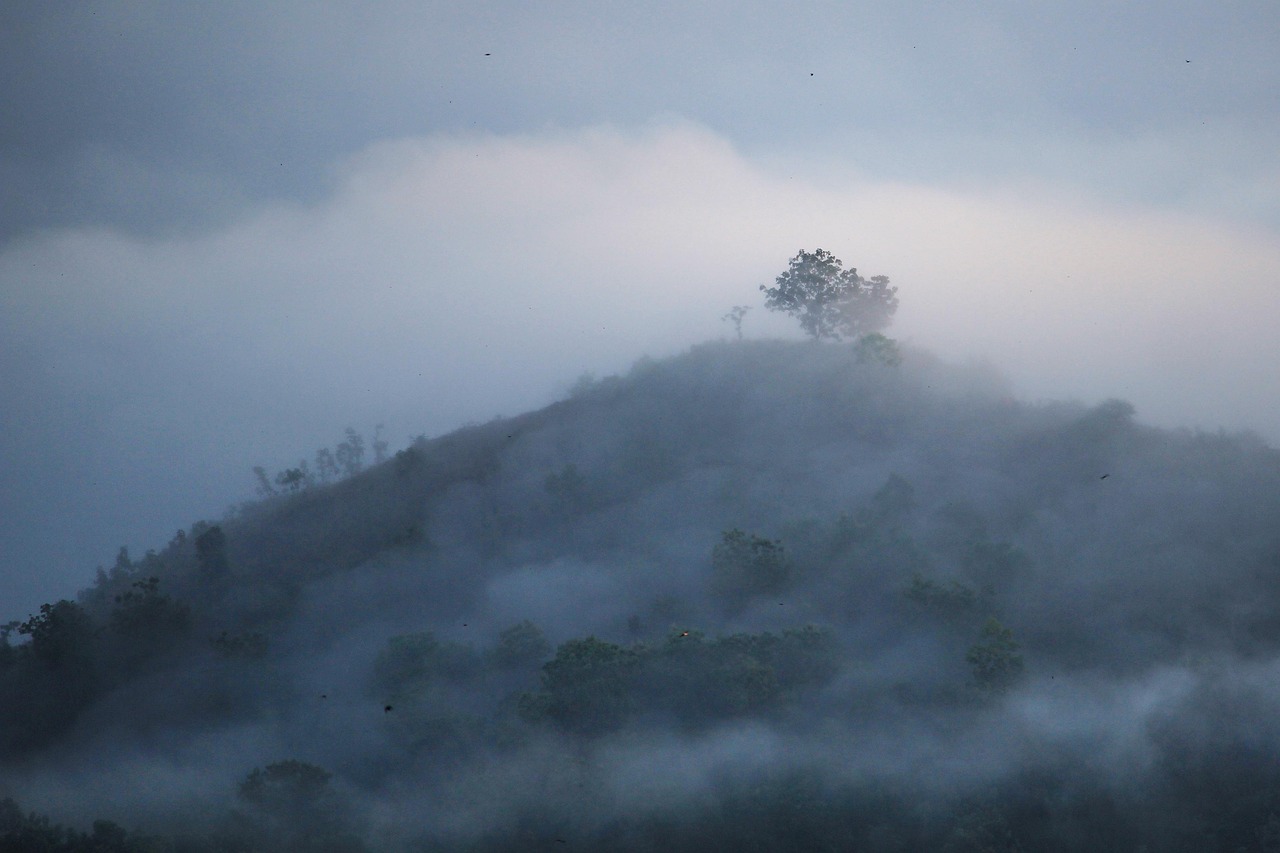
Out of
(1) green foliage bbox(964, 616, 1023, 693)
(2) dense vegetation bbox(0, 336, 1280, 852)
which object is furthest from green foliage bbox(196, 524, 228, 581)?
(1) green foliage bbox(964, 616, 1023, 693)

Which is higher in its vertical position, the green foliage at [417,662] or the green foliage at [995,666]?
the green foliage at [417,662]

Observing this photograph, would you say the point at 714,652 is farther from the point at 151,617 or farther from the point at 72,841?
the point at 151,617

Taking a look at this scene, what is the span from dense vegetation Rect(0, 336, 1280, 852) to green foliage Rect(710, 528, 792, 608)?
405mm

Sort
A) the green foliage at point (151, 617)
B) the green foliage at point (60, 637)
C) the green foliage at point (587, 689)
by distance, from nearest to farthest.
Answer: the green foliage at point (587, 689), the green foliage at point (60, 637), the green foliage at point (151, 617)

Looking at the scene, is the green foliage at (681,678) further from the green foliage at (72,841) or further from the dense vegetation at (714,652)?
the green foliage at (72,841)

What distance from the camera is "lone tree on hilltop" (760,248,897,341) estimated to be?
486 ft

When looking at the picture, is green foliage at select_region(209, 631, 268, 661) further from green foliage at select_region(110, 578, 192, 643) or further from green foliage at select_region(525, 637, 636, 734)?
green foliage at select_region(525, 637, 636, 734)

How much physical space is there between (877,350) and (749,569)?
179 ft

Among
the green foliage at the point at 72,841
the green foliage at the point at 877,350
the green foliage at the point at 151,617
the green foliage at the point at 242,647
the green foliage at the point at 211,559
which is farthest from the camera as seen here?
the green foliage at the point at 877,350

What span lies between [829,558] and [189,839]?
69.4 m

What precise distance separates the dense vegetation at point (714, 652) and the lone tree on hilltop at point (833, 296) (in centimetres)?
1409

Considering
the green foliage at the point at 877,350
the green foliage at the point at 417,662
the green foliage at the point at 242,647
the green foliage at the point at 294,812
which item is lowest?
the green foliage at the point at 294,812

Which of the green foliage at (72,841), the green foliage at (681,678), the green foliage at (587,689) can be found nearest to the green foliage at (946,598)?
the green foliage at (681,678)

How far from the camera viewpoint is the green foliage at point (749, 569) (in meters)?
97.8
